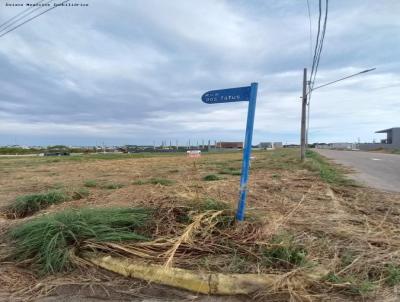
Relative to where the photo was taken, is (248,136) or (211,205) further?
(211,205)

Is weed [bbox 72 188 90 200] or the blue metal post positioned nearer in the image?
the blue metal post

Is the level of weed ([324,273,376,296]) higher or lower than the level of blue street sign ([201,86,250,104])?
lower

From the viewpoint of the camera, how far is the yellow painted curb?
354cm

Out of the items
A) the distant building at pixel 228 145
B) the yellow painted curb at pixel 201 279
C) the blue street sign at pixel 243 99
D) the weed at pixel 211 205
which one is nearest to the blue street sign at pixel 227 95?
the blue street sign at pixel 243 99

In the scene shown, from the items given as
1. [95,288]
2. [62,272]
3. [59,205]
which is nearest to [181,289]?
[95,288]

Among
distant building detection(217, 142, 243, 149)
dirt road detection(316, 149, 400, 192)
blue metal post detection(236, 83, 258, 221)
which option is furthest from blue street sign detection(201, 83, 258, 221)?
distant building detection(217, 142, 243, 149)

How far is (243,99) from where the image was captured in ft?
16.7

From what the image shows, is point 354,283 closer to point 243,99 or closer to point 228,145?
point 243,99

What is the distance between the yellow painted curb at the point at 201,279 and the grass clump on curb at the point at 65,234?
64 cm

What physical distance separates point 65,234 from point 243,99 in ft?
10.3

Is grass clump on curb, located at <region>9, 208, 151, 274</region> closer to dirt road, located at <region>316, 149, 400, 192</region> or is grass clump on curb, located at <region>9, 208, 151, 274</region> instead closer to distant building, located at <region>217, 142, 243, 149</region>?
dirt road, located at <region>316, 149, 400, 192</region>

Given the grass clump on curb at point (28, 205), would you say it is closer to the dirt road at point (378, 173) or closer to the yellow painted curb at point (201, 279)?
Answer: the yellow painted curb at point (201, 279)

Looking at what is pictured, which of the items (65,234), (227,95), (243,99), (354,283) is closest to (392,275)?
(354,283)

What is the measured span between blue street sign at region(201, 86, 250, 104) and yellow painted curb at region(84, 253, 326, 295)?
2585 mm
